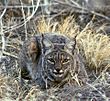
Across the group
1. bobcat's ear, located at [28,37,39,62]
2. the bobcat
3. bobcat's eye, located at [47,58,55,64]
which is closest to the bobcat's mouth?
the bobcat

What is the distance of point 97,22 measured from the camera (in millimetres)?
9508

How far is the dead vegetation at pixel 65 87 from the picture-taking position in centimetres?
618

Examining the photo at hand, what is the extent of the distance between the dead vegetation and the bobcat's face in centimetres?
18

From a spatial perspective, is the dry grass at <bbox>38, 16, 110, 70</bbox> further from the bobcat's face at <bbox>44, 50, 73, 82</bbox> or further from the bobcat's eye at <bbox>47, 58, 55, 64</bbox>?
the bobcat's eye at <bbox>47, 58, 55, 64</bbox>

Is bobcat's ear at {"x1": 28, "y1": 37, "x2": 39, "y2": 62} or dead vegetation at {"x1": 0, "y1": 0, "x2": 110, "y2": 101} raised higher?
bobcat's ear at {"x1": 28, "y1": 37, "x2": 39, "y2": 62}

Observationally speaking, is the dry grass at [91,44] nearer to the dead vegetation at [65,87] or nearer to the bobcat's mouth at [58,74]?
the dead vegetation at [65,87]

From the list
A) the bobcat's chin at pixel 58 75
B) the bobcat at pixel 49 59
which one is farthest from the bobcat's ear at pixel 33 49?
the bobcat's chin at pixel 58 75

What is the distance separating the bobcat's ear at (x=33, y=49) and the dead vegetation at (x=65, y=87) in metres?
0.29

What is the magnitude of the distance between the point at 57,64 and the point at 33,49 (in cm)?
78

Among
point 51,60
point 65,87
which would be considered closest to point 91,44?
point 65,87

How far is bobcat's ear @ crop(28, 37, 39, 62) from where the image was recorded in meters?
6.84

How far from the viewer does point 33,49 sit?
6875 millimetres

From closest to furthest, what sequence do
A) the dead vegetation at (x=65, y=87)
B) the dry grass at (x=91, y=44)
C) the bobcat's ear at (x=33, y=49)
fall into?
the dead vegetation at (x=65, y=87) < the bobcat's ear at (x=33, y=49) < the dry grass at (x=91, y=44)

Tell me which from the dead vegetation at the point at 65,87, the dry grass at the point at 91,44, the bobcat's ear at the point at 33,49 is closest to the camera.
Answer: the dead vegetation at the point at 65,87
